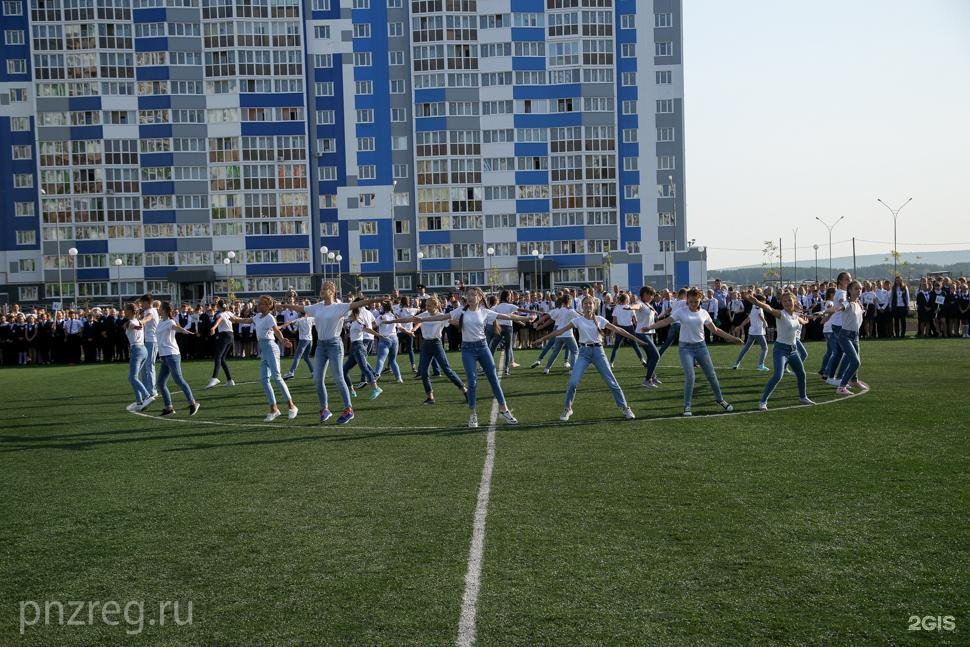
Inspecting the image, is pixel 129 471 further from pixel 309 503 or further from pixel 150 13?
pixel 150 13

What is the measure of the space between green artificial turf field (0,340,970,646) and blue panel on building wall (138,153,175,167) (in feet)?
263

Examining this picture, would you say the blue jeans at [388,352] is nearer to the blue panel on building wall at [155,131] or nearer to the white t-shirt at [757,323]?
the white t-shirt at [757,323]

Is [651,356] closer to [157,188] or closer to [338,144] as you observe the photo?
[338,144]

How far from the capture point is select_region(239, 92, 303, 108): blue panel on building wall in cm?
8950

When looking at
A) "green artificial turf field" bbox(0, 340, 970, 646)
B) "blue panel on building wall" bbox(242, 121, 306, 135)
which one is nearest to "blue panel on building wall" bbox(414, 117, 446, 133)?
"blue panel on building wall" bbox(242, 121, 306, 135)

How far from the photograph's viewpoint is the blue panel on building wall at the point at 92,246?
90125 mm

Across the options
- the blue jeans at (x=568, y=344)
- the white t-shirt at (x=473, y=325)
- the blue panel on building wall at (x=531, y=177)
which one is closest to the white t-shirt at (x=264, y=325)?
the white t-shirt at (x=473, y=325)

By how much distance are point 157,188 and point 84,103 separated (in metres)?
10.7

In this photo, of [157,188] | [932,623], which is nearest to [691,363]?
[932,623]

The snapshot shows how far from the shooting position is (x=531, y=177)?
91875 mm

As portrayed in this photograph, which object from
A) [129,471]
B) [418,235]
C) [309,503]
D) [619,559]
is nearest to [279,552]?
[309,503]

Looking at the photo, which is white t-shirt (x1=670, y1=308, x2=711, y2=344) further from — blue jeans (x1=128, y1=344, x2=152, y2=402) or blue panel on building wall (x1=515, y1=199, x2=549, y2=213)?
blue panel on building wall (x1=515, y1=199, x2=549, y2=213)

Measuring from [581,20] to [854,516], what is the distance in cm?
8878

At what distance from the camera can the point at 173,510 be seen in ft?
30.3
